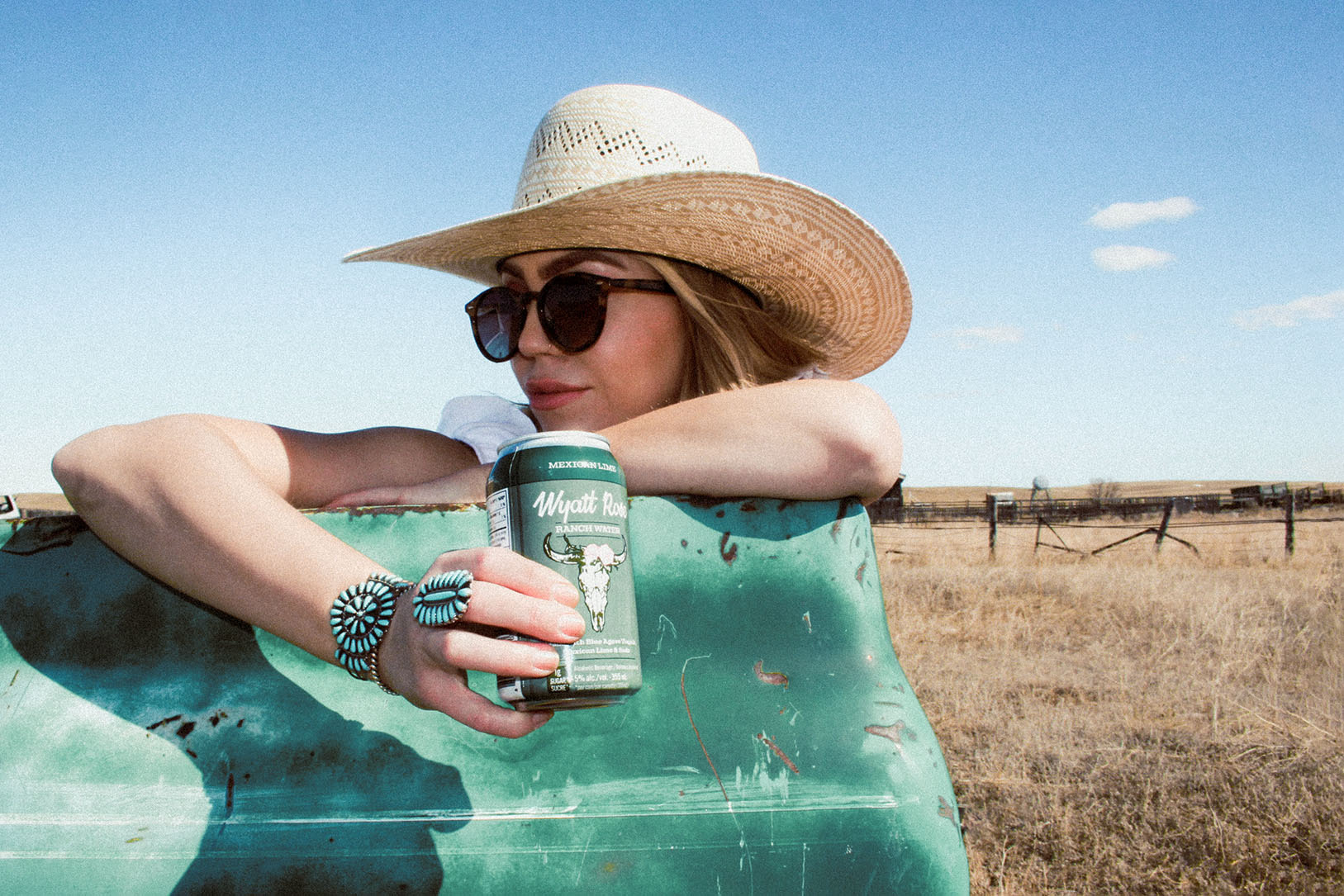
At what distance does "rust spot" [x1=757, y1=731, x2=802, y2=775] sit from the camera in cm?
117

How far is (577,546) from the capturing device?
3.19ft

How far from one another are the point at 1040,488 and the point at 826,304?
7639 cm

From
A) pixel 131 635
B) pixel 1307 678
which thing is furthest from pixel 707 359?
pixel 1307 678

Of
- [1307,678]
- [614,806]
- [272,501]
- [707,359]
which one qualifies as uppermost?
[707,359]

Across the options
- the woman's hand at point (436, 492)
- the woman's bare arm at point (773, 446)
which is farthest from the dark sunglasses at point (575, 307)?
the woman's bare arm at point (773, 446)

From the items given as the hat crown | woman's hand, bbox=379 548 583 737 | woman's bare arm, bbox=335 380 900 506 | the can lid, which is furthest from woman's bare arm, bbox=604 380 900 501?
the hat crown

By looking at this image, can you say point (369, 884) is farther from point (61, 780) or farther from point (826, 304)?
point (826, 304)

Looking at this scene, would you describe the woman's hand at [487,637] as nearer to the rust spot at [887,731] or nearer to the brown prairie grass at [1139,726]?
the rust spot at [887,731]

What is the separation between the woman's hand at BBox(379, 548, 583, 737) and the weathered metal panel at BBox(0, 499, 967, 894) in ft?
1.03

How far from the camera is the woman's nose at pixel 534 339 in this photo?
6.24 feet

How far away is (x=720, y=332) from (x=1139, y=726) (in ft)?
13.1

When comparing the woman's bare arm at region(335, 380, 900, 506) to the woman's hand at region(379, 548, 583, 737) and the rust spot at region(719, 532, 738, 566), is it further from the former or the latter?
the woman's hand at region(379, 548, 583, 737)

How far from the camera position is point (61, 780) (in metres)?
1.17

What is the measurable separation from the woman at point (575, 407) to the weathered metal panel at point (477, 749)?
138 mm
